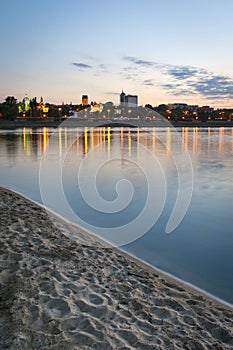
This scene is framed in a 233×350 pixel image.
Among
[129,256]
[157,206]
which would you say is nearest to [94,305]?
[129,256]

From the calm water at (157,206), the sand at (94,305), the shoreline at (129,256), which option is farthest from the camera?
the calm water at (157,206)

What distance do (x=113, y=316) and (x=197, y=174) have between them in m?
15.3

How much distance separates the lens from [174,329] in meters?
4.06

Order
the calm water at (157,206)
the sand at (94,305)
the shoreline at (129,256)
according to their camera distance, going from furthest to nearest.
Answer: the calm water at (157,206) < the shoreline at (129,256) < the sand at (94,305)

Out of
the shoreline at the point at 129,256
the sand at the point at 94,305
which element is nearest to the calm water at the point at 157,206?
the shoreline at the point at 129,256

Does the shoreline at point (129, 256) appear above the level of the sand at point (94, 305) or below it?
below

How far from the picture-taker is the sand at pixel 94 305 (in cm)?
378

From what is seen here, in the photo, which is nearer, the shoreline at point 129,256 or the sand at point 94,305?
the sand at point 94,305

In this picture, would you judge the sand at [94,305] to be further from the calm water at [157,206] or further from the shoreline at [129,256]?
the calm water at [157,206]

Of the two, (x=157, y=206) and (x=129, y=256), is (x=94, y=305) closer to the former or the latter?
(x=129, y=256)

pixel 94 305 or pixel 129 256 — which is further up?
pixel 94 305

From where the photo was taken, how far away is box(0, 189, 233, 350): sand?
12.4 ft

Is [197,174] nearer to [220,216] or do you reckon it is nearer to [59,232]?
[220,216]

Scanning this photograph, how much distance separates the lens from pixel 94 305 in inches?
177
